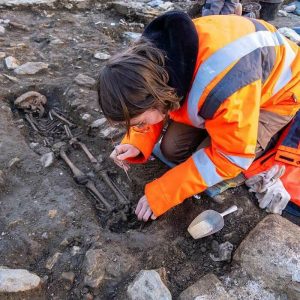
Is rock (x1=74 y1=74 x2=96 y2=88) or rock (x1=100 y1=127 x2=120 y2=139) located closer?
rock (x1=100 y1=127 x2=120 y2=139)

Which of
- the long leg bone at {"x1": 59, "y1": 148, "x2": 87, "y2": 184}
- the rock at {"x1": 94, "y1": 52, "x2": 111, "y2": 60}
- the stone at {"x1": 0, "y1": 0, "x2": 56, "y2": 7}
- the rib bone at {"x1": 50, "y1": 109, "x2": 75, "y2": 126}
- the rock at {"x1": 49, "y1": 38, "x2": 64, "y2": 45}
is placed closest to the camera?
the long leg bone at {"x1": 59, "y1": 148, "x2": 87, "y2": 184}

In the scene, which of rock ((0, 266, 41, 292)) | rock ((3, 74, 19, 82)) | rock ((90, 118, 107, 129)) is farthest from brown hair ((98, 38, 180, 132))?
rock ((3, 74, 19, 82))

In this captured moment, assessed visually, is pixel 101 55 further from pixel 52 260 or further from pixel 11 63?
pixel 52 260

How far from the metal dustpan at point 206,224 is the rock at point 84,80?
6.64 ft

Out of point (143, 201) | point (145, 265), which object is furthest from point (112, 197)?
point (145, 265)

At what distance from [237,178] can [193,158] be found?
56 centimetres

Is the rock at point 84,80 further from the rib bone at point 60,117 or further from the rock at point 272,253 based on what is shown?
the rock at point 272,253

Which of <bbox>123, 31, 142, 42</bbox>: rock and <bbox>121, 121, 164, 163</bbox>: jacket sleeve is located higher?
<bbox>121, 121, 164, 163</bbox>: jacket sleeve

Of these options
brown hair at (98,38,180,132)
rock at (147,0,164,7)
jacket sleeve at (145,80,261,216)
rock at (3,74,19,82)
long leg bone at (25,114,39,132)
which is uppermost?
brown hair at (98,38,180,132)

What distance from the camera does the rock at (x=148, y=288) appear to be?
6.71ft

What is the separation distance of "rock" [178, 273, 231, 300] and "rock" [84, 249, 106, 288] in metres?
0.47

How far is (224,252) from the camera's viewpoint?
239 cm

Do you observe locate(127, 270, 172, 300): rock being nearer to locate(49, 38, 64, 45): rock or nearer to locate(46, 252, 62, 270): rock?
locate(46, 252, 62, 270): rock

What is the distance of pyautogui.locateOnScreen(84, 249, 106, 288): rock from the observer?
215 cm
